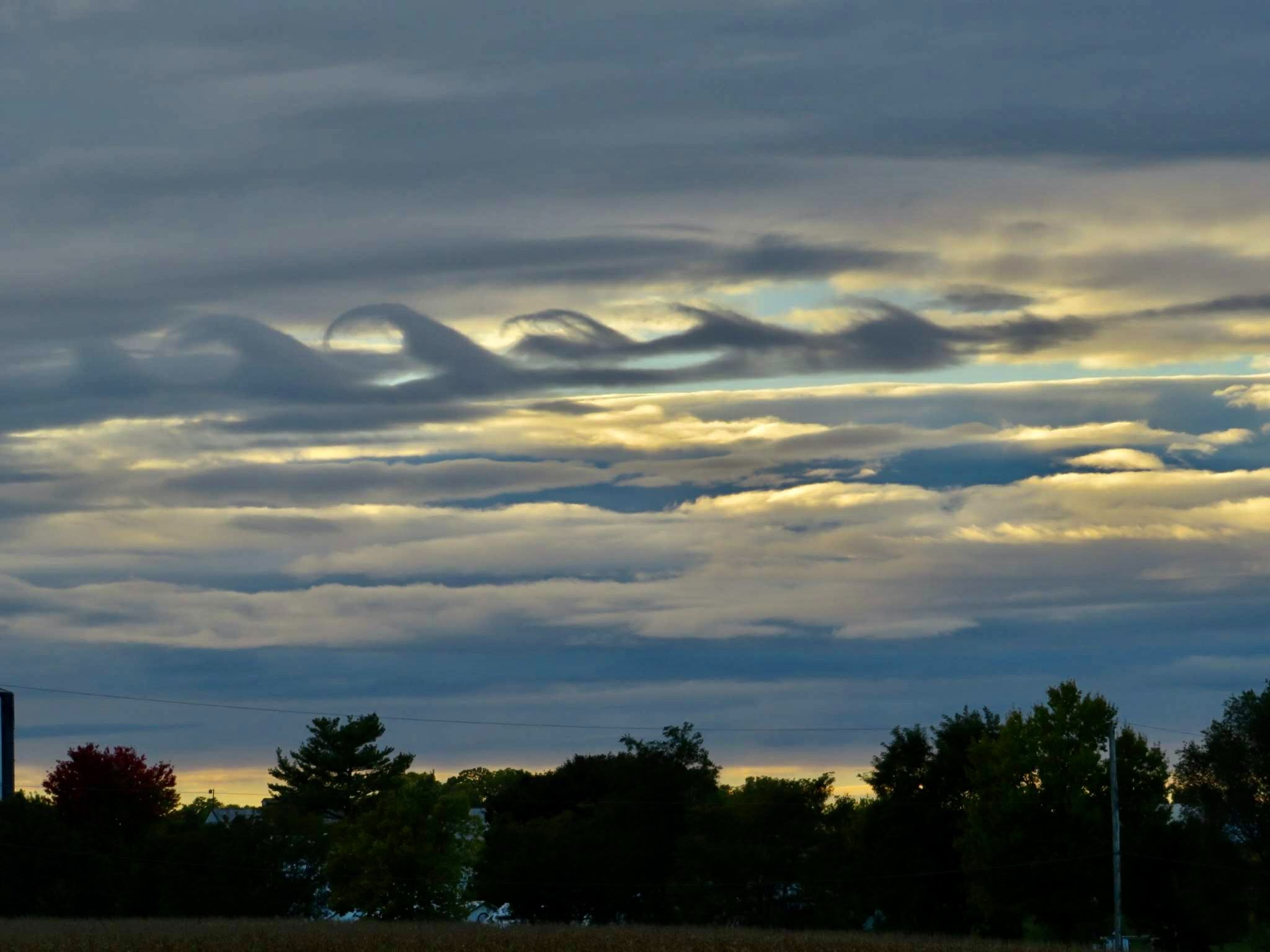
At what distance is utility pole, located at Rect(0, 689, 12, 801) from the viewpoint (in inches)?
4884

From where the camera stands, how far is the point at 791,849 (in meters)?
107

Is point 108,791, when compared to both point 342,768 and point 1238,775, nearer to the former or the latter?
point 342,768

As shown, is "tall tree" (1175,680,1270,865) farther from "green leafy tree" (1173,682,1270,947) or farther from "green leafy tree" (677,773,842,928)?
"green leafy tree" (677,773,842,928)

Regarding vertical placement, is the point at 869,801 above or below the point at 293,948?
above

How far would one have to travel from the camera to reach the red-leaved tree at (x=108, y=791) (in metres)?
130

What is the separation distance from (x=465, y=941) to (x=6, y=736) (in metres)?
77.4

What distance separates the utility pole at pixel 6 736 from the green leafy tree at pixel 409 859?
102 ft

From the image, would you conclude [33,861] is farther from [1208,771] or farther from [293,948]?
[1208,771]

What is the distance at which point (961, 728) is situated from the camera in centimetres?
10456

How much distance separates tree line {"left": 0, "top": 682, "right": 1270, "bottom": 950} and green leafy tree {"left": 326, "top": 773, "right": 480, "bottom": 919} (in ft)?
0.48

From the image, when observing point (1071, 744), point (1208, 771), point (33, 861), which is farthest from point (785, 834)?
point (33, 861)

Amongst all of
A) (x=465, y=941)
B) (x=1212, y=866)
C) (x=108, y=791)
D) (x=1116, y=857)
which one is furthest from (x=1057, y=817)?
(x=108, y=791)

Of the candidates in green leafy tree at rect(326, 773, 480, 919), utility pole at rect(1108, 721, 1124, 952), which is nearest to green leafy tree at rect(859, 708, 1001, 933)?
utility pole at rect(1108, 721, 1124, 952)

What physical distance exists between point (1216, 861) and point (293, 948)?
4762cm
